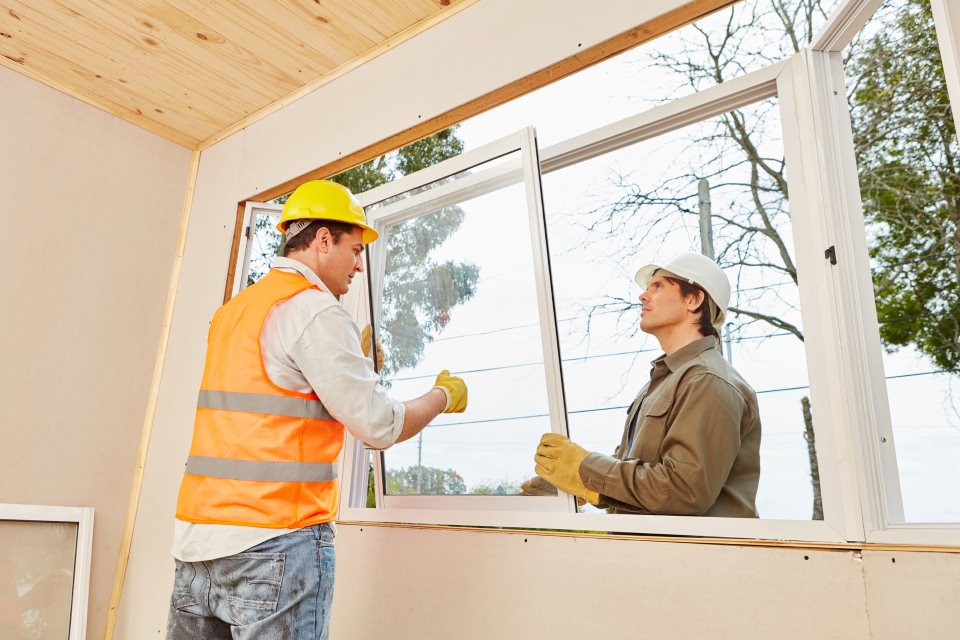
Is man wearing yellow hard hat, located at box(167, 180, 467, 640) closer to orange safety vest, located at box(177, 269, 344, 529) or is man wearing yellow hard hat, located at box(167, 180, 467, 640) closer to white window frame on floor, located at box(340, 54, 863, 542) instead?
orange safety vest, located at box(177, 269, 344, 529)

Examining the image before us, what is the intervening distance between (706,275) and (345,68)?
174cm

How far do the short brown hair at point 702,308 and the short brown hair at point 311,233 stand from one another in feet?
3.74

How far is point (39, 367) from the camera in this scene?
2891mm

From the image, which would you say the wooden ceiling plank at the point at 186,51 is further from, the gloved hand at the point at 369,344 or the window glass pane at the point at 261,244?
the gloved hand at the point at 369,344

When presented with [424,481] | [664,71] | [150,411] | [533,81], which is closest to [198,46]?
[533,81]

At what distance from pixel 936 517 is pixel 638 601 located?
3.25 feet

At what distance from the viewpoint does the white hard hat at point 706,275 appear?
228cm

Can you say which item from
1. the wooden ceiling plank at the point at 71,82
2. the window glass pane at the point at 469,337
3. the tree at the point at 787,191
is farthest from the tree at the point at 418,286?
the wooden ceiling plank at the point at 71,82

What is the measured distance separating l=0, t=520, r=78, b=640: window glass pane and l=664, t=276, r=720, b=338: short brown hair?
8.74 ft

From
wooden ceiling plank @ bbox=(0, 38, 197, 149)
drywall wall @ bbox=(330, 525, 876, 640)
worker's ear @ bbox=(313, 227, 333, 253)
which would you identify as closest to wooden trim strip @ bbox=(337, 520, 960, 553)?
drywall wall @ bbox=(330, 525, 876, 640)

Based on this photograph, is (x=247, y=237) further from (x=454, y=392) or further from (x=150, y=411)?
(x=454, y=392)

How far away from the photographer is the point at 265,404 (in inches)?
63.7

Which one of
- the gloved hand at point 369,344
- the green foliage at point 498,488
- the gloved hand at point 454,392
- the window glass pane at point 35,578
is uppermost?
the gloved hand at point 369,344

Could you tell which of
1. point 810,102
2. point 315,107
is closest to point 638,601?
point 810,102
